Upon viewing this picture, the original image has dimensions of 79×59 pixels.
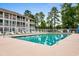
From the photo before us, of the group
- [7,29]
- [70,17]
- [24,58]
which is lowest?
[24,58]

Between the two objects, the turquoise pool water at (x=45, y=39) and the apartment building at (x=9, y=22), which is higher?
the apartment building at (x=9, y=22)

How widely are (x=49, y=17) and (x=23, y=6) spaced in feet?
7.04

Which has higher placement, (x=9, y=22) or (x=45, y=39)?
(x=9, y=22)

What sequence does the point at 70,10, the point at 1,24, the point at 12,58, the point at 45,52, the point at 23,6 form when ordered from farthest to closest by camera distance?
1. the point at 1,24
2. the point at 70,10
3. the point at 23,6
4. the point at 45,52
5. the point at 12,58

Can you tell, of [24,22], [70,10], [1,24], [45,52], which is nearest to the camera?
[45,52]

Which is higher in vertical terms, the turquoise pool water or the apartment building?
the apartment building

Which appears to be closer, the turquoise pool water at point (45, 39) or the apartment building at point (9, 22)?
the turquoise pool water at point (45, 39)

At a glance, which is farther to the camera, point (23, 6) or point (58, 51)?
point (23, 6)

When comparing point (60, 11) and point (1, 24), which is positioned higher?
point (60, 11)

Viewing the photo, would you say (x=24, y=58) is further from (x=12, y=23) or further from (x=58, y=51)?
(x=12, y=23)

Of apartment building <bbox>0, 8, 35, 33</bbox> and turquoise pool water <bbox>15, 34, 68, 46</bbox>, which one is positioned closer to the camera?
turquoise pool water <bbox>15, 34, 68, 46</bbox>

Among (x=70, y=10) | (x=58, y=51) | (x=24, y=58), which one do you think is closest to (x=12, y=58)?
(x=24, y=58)

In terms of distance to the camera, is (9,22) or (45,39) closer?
(45,39)

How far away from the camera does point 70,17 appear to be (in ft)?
41.0
